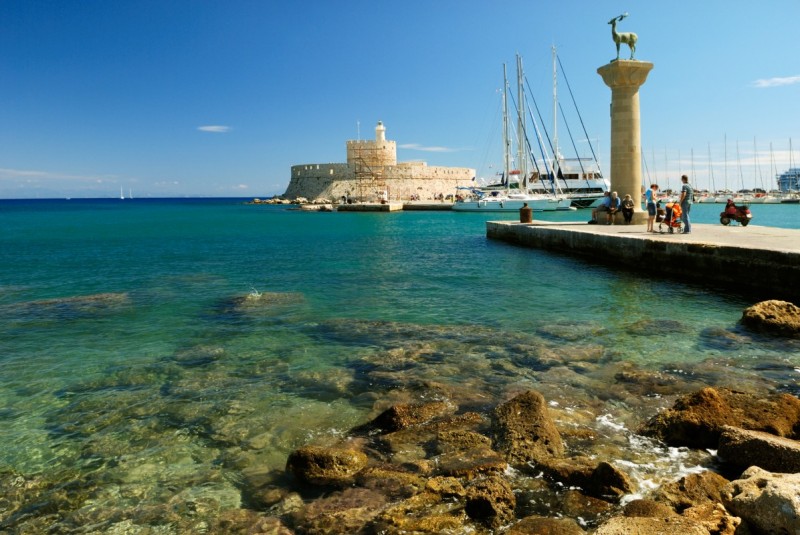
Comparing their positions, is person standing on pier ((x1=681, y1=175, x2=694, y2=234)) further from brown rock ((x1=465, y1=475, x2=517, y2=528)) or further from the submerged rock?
the submerged rock

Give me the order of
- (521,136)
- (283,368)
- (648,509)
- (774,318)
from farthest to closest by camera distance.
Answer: (521,136) → (774,318) → (283,368) → (648,509)

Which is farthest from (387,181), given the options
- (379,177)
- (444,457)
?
(444,457)

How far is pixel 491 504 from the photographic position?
2.73m

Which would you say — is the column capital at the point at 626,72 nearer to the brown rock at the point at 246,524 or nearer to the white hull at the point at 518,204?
the brown rock at the point at 246,524

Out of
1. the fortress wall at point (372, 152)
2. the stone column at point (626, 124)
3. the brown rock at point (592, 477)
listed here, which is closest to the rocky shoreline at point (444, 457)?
the brown rock at point (592, 477)

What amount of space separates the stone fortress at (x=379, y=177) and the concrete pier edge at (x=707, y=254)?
154 ft

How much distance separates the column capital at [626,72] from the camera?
544 inches

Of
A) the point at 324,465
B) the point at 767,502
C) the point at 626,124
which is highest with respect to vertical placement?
the point at 626,124

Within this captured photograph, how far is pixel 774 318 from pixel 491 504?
5193 mm

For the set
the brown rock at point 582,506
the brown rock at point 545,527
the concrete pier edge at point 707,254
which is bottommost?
the brown rock at point 582,506

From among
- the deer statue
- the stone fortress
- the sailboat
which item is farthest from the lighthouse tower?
the deer statue

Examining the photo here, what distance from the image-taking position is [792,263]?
7.80 meters

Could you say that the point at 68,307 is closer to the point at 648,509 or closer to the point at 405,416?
the point at 405,416

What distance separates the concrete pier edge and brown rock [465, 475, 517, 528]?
7.02 m
